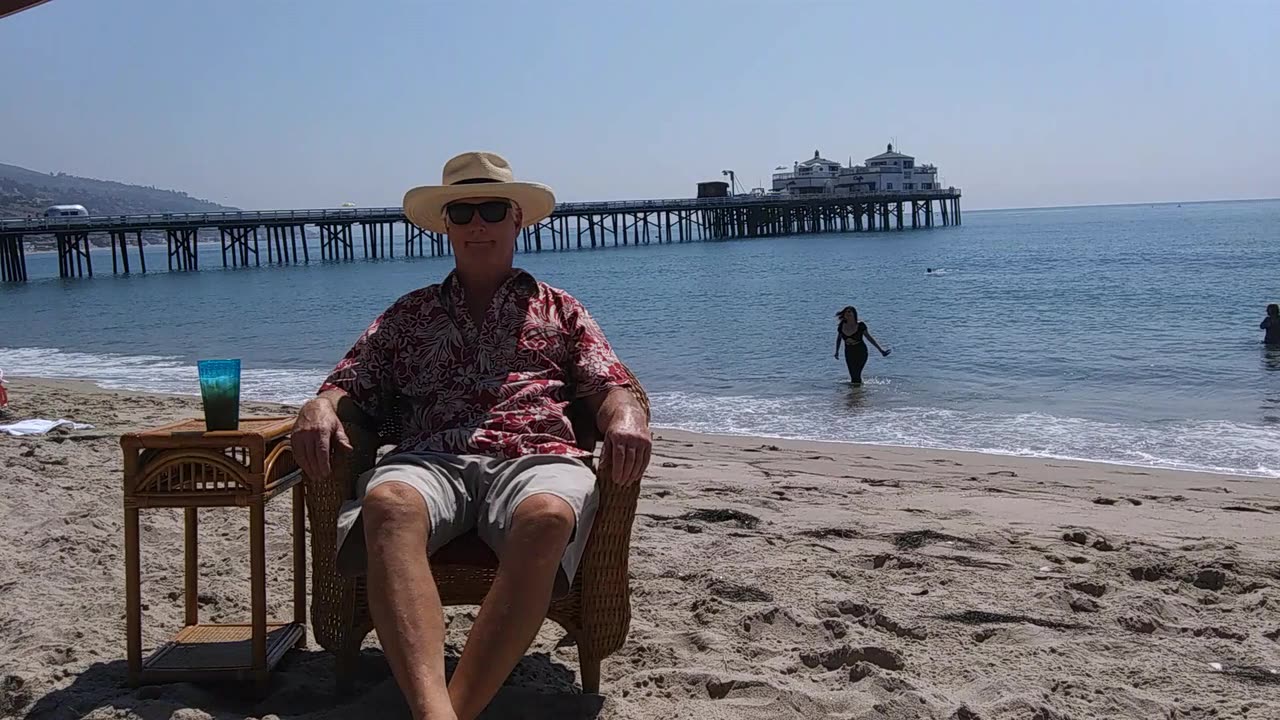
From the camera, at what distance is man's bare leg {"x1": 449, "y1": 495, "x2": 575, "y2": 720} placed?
207 cm

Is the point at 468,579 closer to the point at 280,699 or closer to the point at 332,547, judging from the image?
the point at 332,547

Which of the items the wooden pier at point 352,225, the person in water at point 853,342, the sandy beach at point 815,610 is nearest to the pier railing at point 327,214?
the wooden pier at point 352,225

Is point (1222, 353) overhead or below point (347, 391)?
below

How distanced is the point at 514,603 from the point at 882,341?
51.8 ft

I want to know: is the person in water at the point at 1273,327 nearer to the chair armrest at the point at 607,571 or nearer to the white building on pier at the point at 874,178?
the chair armrest at the point at 607,571

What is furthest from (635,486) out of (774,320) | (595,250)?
(595,250)

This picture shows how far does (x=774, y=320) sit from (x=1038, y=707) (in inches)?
758

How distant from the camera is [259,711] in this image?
245cm

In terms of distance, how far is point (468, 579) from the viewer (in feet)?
8.13

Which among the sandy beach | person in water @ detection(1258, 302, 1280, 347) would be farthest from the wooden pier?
the sandy beach

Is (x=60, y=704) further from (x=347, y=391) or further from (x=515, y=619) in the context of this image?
(x=515, y=619)

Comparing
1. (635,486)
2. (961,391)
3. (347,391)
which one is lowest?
(961,391)

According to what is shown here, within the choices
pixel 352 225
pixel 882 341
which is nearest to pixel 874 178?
pixel 352 225

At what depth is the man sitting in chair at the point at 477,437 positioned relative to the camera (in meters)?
2.13
